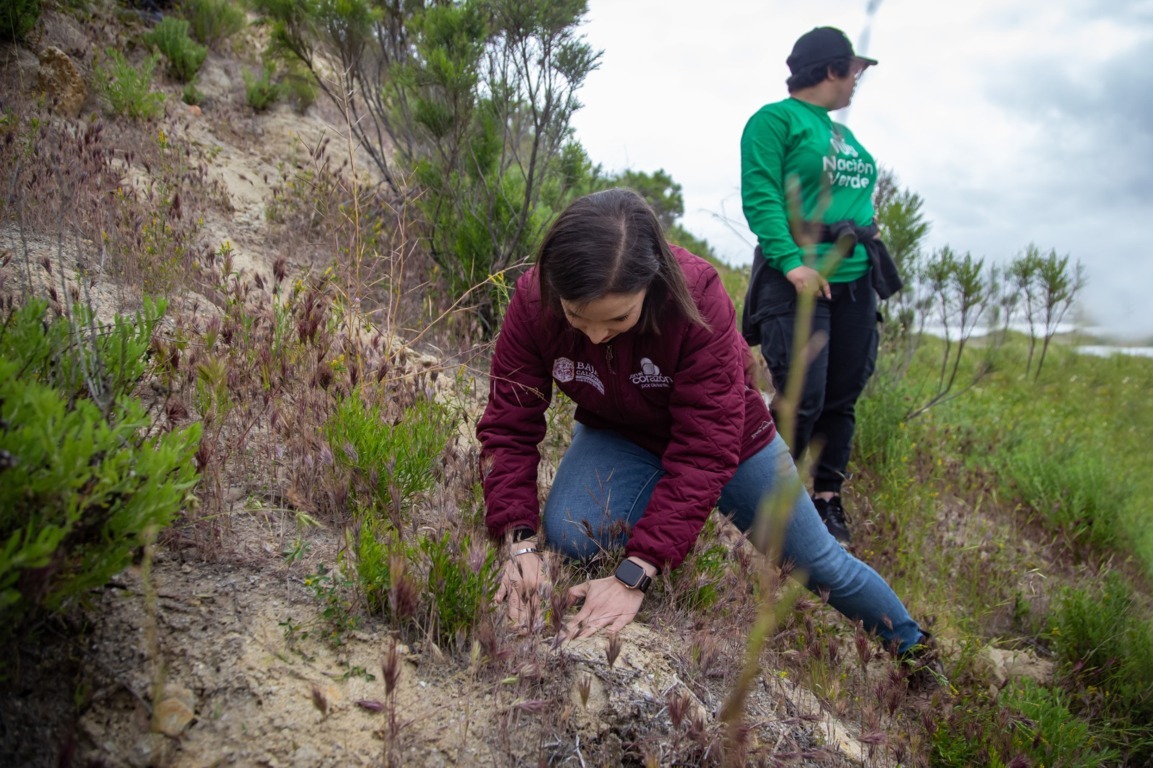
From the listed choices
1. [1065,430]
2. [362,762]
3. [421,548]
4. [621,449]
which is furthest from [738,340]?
[1065,430]

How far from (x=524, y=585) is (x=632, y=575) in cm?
40

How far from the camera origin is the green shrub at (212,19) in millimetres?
7039

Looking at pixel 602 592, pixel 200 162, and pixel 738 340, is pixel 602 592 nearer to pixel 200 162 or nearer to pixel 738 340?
pixel 738 340

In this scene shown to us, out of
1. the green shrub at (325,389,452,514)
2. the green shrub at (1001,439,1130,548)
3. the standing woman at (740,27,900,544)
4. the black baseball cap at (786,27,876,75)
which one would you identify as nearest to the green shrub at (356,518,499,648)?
the green shrub at (325,389,452,514)

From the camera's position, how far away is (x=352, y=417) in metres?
2.05

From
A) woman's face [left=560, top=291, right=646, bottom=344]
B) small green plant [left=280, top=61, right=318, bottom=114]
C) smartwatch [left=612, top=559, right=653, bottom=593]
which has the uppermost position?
small green plant [left=280, top=61, right=318, bottom=114]

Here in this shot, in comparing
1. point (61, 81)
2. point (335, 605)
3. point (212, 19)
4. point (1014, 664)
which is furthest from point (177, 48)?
point (1014, 664)

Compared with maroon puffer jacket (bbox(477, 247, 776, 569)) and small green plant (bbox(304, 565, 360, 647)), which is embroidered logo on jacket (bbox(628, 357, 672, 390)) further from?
small green plant (bbox(304, 565, 360, 647))

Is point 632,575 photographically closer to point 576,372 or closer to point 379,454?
point 576,372

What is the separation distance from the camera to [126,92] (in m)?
4.71

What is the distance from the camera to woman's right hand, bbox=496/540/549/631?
171 cm

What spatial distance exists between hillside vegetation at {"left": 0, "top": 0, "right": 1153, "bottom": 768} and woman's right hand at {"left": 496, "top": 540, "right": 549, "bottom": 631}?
0.13 feet

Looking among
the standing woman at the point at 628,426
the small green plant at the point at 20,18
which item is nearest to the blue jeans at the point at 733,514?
the standing woman at the point at 628,426

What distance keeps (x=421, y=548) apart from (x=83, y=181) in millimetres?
2836
